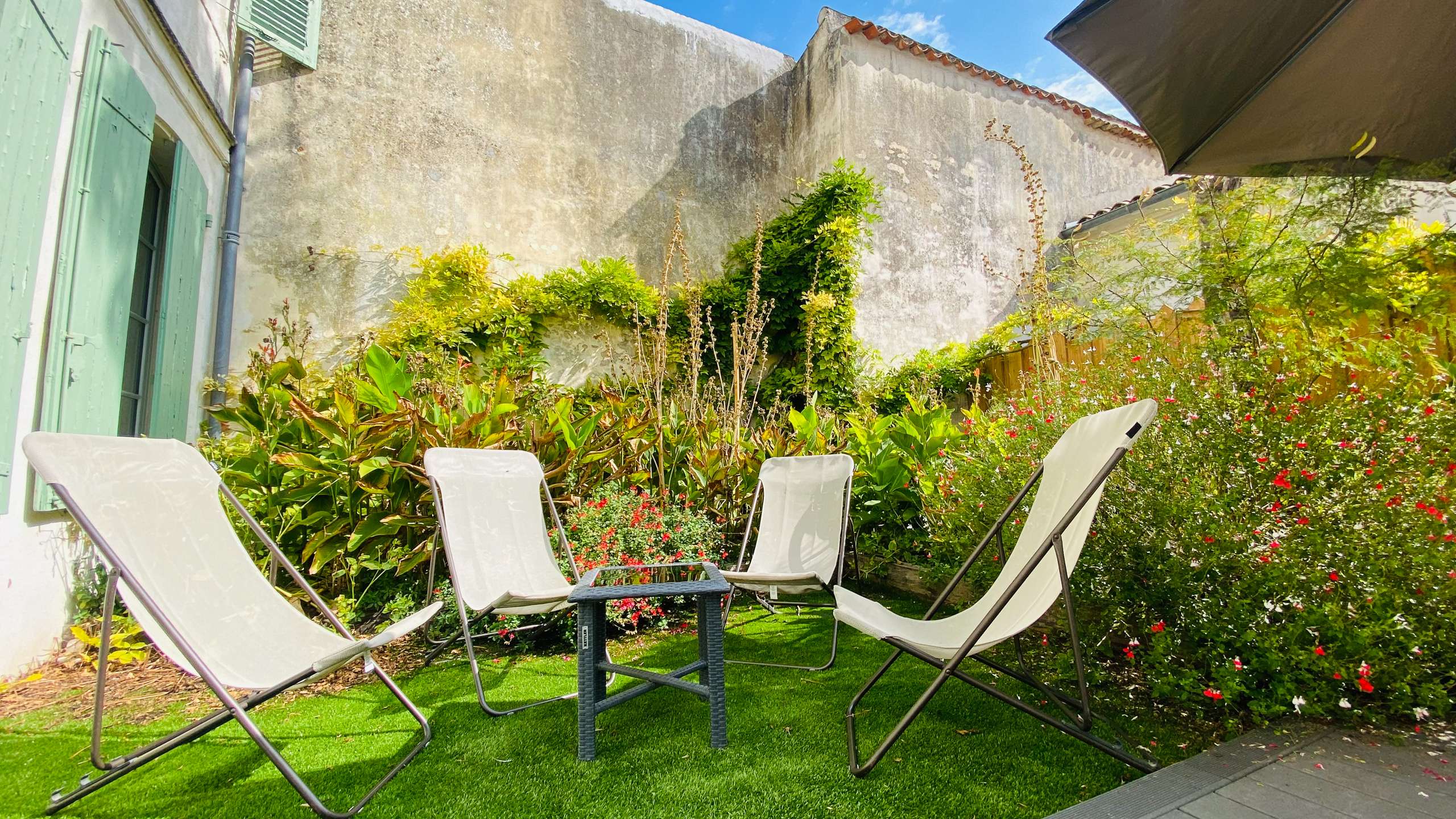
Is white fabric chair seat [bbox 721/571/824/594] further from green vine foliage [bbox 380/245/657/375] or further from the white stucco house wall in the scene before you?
green vine foliage [bbox 380/245/657/375]

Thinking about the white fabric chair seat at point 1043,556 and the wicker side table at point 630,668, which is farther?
the wicker side table at point 630,668

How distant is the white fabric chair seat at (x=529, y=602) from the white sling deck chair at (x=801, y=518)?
35.9 inches

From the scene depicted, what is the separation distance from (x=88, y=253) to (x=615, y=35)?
19.6 ft

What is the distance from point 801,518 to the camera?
11.6ft

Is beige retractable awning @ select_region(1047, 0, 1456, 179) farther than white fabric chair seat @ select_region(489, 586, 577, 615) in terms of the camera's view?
No

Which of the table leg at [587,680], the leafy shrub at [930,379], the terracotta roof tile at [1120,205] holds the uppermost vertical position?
the terracotta roof tile at [1120,205]

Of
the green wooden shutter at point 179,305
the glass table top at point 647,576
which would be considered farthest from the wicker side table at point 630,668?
the green wooden shutter at point 179,305

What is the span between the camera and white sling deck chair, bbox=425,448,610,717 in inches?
100

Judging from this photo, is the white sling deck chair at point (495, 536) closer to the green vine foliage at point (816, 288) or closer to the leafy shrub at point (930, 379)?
the green vine foliage at point (816, 288)

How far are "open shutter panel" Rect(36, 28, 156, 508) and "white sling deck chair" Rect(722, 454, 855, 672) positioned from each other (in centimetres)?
308

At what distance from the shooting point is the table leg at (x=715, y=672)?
79.5 inches

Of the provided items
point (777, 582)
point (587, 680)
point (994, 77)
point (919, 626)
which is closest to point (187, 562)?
point (587, 680)

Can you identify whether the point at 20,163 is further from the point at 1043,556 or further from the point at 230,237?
the point at 1043,556

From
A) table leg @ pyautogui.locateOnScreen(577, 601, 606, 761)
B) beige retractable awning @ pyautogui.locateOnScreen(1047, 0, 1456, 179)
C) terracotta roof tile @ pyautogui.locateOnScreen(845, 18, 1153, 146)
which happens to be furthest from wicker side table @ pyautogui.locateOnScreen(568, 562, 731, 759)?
terracotta roof tile @ pyautogui.locateOnScreen(845, 18, 1153, 146)
